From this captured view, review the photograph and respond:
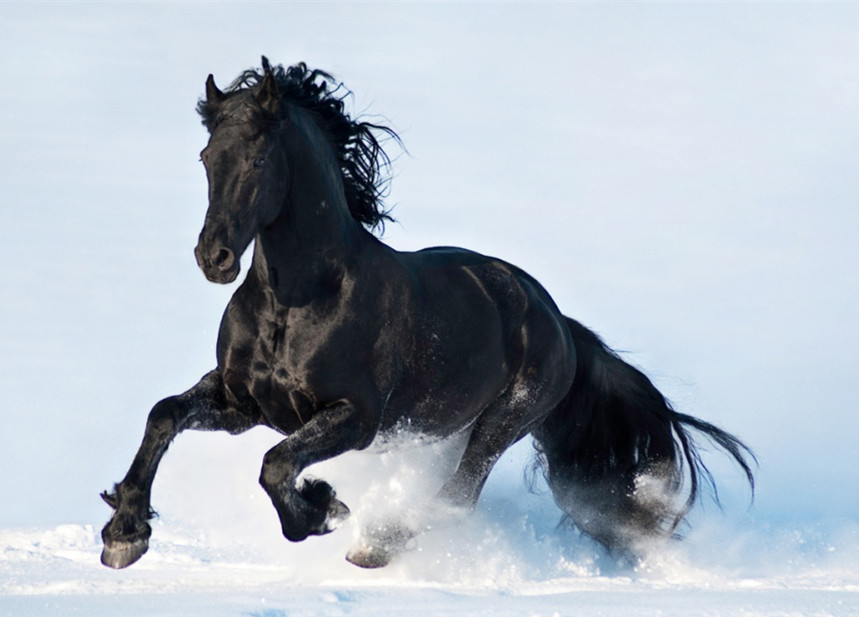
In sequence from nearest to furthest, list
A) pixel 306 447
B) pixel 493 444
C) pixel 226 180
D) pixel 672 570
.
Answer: pixel 226 180, pixel 306 447, pixel 493 444, pixel 672 570

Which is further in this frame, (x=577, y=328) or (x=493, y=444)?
(x=577, y=328)

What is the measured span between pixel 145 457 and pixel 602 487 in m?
3.55

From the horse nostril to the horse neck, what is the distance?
2.07 feet

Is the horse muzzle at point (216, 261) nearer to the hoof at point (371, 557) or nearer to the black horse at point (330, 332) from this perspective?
the black horse at point (330, 332)

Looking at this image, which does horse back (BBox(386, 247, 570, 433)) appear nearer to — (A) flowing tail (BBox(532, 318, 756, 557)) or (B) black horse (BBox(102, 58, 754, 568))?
(B) black horse (BBox(102, 58, 754, 568))

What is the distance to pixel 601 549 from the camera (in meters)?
8.52

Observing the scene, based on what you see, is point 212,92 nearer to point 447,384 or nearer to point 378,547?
point 447,384

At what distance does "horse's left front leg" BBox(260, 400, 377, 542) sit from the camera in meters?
5.88

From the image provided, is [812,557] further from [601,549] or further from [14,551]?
[14,551]

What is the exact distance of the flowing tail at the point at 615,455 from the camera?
8484mm

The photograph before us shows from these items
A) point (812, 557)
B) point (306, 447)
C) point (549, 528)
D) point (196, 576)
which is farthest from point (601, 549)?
point (306, 447)

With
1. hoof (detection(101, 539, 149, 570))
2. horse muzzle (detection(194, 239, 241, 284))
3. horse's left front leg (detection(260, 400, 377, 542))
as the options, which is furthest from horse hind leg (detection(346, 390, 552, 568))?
horse muzzle (detection(194, 239, 241, 284))

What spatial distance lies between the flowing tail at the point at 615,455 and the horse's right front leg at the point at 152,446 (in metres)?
2.58

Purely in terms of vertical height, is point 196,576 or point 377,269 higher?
point 377,269
